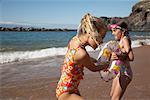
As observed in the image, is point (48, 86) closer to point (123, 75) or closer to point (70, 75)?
point (123, 75)

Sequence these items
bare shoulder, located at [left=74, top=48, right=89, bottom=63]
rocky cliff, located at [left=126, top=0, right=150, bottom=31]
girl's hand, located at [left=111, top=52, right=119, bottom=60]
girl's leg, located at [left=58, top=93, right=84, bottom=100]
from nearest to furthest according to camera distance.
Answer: bare shoulder, located at [left=74, top=48, right=89, bottom=63], girl's leg, located at [left=58, top=93, right=84, bottom=100], girl's hand, located at [left=111, top=52, right=119, bottom=60], rocky cliff, located at [left=126, top=0, right=150, bottom=31]

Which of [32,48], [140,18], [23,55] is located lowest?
[140,18]

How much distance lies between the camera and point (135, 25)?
113000 millimetres

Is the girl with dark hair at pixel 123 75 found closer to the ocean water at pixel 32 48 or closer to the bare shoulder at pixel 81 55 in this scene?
the bare shoulder at pixel 81 55

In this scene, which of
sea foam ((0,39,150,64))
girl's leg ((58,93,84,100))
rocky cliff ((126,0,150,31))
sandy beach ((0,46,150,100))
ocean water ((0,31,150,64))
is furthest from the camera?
rocky cliff ((126,0,150,31))

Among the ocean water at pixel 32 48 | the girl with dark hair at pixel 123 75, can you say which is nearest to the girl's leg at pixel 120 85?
the girl with dark hair at pixel 123 75

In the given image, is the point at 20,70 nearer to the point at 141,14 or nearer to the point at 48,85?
the point at 48,85

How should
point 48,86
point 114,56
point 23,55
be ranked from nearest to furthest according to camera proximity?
1. point 114,56
2. point 48,86
3. point 23,55

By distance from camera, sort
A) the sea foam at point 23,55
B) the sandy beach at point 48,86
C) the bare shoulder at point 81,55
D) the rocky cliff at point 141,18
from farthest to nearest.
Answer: the rocky cliff at point 141,18, the sea foam at point 23,55, the sandy beach at point 48,86, the bare shoulder at point 81,55

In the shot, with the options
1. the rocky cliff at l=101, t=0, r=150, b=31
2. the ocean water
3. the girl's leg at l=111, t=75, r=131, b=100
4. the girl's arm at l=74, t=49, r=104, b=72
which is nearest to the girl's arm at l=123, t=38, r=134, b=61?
the girl's leg at l=111, t=75, r=131, b=100

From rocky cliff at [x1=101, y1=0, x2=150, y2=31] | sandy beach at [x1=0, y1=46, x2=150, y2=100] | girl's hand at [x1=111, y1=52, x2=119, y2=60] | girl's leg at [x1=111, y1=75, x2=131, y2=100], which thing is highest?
girl's hand at [x1=111, y1=52, x2=119, y2=60]

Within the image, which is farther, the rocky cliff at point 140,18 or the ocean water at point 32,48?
the rocky cliff at point 140,18

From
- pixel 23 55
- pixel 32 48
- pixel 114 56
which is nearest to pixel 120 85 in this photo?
pixel 114 56

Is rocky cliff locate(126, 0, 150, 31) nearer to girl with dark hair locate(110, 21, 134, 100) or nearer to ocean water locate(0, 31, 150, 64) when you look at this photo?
ocean water locate(0, 31, 150, 64)
